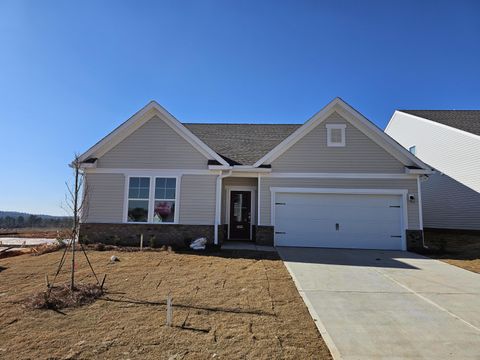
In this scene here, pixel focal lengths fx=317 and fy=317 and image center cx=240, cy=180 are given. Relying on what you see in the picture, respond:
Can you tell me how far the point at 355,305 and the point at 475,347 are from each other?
192 cm

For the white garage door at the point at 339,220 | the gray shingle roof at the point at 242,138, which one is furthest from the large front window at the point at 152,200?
the white garage door at the point at 339,220

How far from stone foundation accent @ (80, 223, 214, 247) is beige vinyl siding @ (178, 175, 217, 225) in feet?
0.92

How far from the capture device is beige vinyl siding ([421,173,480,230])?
54.3 feet

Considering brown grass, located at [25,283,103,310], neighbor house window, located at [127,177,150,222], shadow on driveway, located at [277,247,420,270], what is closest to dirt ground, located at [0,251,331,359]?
brown grass, located at [25,283,103,310]

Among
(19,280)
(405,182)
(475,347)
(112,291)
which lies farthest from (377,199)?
(19,280)

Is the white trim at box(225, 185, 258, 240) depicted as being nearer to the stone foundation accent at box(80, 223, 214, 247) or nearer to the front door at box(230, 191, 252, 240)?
the front door at box(230, 191, 252, 240)

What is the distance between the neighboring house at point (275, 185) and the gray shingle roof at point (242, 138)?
111cm

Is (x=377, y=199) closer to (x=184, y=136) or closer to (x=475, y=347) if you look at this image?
(x=184, y=136)

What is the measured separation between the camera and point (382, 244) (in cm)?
1266

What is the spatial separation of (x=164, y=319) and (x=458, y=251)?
469 inches

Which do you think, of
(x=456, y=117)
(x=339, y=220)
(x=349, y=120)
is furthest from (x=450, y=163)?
(x=339, y=220)

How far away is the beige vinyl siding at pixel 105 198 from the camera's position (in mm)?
12617

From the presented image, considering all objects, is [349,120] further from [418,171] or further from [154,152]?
[154,152]

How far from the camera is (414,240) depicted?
1250cm
